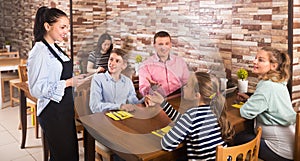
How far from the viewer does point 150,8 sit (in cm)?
349

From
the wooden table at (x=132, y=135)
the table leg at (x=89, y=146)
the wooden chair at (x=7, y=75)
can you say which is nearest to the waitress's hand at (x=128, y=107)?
the wooden table at (x=132, y=135)

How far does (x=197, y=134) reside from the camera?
1557mm

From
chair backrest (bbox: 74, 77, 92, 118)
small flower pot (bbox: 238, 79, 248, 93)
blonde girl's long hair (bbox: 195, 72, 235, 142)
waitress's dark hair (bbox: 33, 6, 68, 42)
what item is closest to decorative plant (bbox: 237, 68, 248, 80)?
small flower pot (bbox: 238, 79, 248, 93)

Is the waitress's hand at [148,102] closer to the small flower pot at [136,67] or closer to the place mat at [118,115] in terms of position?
the place mat at [118,115]

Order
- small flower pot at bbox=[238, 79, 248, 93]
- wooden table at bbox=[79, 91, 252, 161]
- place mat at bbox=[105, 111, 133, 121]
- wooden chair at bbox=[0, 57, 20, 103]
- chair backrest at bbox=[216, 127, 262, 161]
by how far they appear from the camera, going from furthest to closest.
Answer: wooden chair at bbox=[0, 57, 20, 103] < small flower pot at bbox=[238, 79, 248, 93] < place mat at bbox=[105, 111, 133, 121] < wooden table at bbox=[79, 91, 252, 161] < chair backrest at bbox=[216, 127, 262, 161]

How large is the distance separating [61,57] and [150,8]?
67.7 inches

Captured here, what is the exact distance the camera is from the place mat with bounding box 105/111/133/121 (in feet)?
6.23

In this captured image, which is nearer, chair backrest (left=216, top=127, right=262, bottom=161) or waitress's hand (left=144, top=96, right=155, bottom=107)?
chair backrest (left=216, top=127, right=262, bottom=161)

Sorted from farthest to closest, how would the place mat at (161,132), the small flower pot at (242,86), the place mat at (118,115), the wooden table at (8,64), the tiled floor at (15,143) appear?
the wooden table at (8,64)
the tiled floor at (15,143)
the small flower pot at (242,86)
the place mat at (118,115)
the place mat at (161,132)

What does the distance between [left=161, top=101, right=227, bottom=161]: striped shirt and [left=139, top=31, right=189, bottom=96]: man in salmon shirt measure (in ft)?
2.54

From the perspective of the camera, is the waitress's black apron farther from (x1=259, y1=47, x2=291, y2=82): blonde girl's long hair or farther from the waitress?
(x1=259, y1=47, x2=291, y2=82): blonde girl's long hair

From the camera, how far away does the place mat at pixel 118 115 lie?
190cm

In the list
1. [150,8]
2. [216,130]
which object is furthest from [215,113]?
[150,8]

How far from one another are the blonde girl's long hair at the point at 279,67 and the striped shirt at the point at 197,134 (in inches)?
24.7
